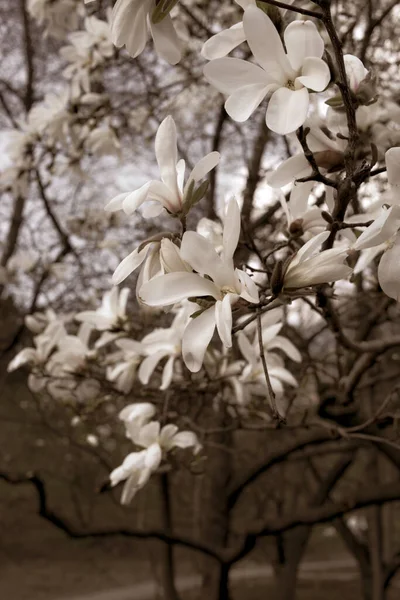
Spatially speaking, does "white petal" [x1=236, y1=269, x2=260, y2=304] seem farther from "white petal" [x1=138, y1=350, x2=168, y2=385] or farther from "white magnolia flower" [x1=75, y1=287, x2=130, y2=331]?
"white magnolia flower" [x1=75, y1=287, x2=130, y2=331]

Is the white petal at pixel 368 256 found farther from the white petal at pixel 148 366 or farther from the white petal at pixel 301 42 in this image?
the white petal at pixel 148 366

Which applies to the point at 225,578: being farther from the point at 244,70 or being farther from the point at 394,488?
the point at 244,70

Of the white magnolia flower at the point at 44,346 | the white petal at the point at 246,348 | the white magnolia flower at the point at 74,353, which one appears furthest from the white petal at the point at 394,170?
the white magnolia flower at the point at 44,346

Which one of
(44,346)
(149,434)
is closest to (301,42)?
(149,434)

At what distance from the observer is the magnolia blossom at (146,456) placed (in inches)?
39.8

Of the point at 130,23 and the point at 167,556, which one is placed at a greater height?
the point at 130,23

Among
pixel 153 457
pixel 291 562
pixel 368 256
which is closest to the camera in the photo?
pixel 368 256

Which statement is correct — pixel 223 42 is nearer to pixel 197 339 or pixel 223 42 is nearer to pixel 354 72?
pixel 354 72

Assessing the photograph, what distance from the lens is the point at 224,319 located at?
19.4 inches

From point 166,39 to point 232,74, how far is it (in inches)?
2.7

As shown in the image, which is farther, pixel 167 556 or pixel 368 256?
pixel 167 556

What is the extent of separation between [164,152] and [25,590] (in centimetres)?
545

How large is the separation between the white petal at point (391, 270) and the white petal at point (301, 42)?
17 centimetres

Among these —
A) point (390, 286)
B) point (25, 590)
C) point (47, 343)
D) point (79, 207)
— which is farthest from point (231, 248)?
point (25, 590)
